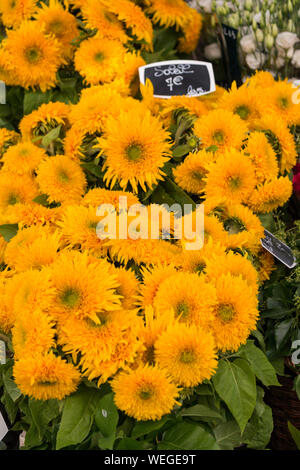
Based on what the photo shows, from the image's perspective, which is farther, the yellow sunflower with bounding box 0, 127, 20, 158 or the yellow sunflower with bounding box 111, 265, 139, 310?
the yellow sunflower with bounding box 0, 127, 20, 158

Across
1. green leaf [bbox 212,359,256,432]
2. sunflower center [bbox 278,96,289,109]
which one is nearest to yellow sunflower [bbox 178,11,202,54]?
sunflower center [bbox 278,96,289,109]

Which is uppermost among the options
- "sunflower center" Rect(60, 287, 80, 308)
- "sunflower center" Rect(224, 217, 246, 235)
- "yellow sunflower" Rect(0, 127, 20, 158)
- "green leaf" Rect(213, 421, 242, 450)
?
"sunflower center" Rect(60, 287, 80, 308)

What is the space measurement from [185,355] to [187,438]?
0.12 meters

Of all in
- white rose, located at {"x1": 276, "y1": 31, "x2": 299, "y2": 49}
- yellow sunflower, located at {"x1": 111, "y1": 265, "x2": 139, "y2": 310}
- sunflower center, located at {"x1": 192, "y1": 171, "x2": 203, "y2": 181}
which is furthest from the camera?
white rose, located at {"x1": 276, "y1": 31, "x2": 299, "y2": 49}

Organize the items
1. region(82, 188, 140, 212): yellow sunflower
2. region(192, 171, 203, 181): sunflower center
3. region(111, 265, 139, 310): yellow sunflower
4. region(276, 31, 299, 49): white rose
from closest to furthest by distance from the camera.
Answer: region(111, 265, 139, 310): yellow sunflower, region(82, 188, 140, 212): yellow sunflower, region(192, 171, 203, 181): sunflower center, region(276, 31, 299, 49): white rose

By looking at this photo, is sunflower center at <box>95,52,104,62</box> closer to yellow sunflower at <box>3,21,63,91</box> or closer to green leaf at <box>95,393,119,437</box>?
yellow sunflower at <box>3,21,63,91</box>

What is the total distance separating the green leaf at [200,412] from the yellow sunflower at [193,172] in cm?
43

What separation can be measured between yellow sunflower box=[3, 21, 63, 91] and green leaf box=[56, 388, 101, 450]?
0.83 m

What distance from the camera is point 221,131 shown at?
1090 millimetres

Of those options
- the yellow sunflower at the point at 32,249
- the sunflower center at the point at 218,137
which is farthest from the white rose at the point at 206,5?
the yellow sunflower at the point at 32,249

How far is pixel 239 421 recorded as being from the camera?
0.81 metres

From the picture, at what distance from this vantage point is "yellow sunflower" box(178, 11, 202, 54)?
4.95 feet

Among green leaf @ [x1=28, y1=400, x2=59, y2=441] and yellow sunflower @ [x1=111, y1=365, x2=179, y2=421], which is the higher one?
yellow sunflower @ [x1=111, y1=365, x2=179, y2=421]

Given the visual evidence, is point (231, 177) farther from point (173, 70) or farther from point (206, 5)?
point (206, 5)
